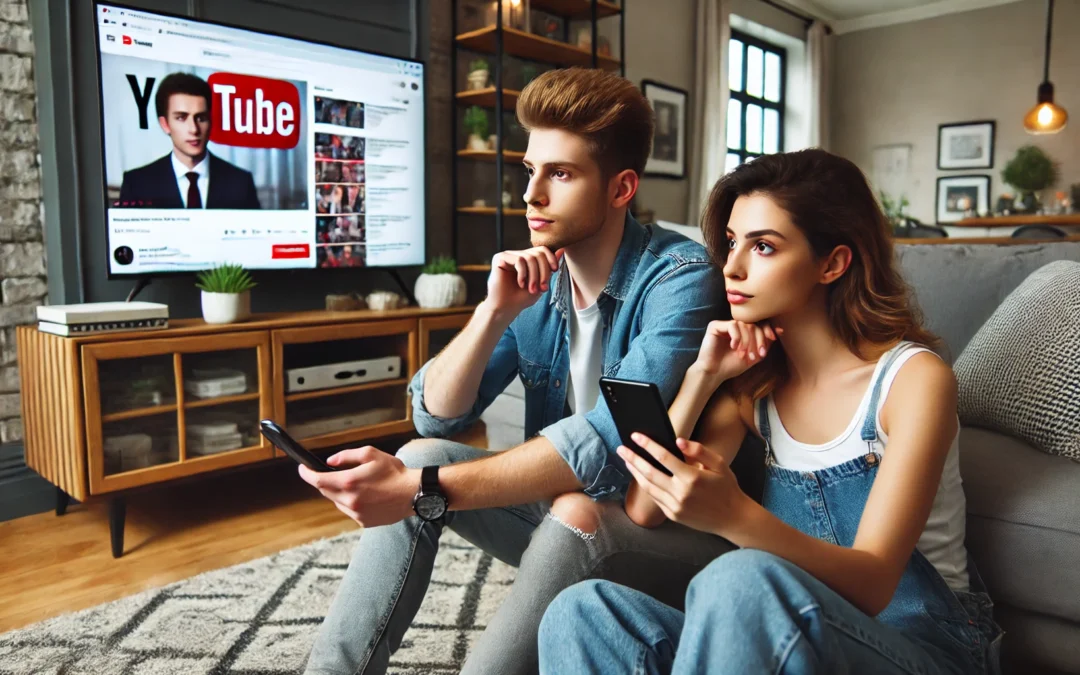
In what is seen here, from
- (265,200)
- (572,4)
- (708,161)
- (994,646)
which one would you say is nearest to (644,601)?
(994,646)

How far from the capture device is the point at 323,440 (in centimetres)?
262

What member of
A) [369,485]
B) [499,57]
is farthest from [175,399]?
[499,57]

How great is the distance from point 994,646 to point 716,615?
0.51 metres

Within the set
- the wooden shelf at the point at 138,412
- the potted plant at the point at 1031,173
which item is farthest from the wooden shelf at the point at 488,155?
the potted plant at the point at 1031,173

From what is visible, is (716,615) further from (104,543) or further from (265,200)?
(265,200)

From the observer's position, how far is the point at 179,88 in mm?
2443

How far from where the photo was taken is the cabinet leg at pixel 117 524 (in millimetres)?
2129

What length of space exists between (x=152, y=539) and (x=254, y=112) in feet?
4.47

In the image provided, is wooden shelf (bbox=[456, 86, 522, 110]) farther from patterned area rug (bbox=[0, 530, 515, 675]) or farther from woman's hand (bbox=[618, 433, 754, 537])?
woman's hand (bbox=[618, 433, 754, 537])

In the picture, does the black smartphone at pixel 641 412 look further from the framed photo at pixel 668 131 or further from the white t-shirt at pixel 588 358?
the framed photo at pixel 668 131

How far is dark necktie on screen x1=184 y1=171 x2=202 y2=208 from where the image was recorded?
2.48 metres

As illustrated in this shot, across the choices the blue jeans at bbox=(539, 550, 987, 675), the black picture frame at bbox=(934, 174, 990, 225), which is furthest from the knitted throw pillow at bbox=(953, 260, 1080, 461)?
the black picture frame at bbox=(934, 174, 990, 225)

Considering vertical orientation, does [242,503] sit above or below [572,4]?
below

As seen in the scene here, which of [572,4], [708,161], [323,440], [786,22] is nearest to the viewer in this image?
[323,440]
